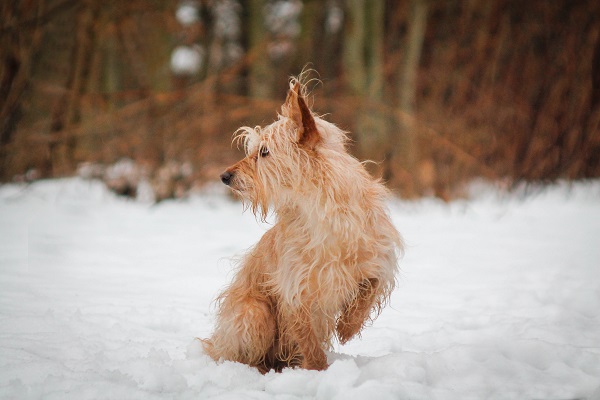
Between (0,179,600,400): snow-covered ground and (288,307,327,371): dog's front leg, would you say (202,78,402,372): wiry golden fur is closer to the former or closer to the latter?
(288,307,327,371): dog's front leg

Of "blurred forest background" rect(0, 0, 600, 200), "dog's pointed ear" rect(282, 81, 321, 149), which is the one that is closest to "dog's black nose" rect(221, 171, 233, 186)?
"dog's pointed ear" rect(282, 81, 321, 149)

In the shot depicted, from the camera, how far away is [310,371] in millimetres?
2730

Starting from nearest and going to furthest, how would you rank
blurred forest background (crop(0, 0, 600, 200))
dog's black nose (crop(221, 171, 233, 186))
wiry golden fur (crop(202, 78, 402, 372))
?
wiry golden fur (crop(202, 78, 402, 372)) → dog's black nose (crop(221, 171, 233, 186)) → blurred forest background (crop(0, 0, 600, 200))

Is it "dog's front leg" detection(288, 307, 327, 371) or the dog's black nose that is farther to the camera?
the dog's black nose

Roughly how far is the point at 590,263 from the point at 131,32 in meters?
10.3

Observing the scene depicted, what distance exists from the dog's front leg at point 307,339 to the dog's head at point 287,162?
0.62m

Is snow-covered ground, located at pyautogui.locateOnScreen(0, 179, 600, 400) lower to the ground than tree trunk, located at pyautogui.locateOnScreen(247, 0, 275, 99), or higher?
lower

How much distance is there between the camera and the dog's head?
294 centimetres

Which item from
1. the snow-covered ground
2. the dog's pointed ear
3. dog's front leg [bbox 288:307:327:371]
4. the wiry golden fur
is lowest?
the snow-covered ground

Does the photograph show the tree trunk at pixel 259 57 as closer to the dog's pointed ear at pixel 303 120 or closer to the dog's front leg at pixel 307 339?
the dog's pointed ear at pixel 303 120

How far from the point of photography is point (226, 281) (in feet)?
17.0

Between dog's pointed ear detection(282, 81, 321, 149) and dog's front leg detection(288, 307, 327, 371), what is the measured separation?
0.93 m

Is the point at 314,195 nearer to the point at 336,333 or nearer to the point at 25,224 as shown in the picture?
the point at 336,333

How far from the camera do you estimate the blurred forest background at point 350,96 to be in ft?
29.5
